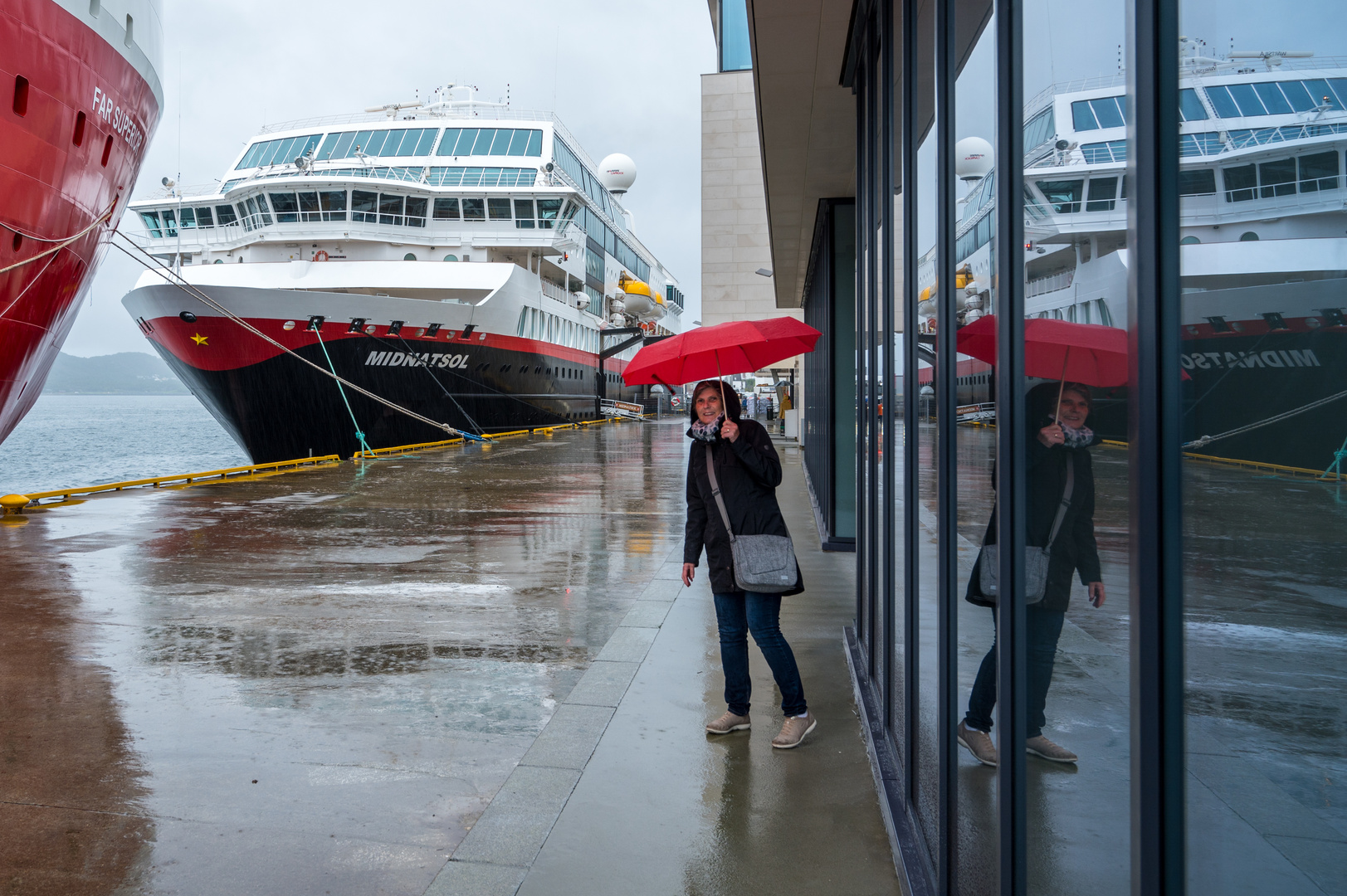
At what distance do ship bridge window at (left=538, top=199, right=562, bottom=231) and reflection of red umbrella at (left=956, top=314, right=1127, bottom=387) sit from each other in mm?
30519

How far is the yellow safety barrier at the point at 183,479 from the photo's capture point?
1203cm

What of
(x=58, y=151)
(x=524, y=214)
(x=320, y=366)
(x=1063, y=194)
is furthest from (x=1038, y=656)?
(x=524, y=214)

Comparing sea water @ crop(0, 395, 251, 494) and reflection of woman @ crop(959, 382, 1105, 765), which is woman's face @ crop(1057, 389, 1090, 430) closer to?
reflection of woman @ crop(959, 382, 1105, 765)

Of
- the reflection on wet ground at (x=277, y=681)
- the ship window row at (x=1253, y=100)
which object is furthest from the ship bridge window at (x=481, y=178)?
the ship window row at (x=1253, y=100)

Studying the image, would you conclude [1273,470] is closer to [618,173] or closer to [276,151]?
[276,151]

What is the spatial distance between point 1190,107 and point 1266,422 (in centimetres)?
40

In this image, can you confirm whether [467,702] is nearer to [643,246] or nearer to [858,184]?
[858,184]

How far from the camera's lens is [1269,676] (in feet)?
2.90

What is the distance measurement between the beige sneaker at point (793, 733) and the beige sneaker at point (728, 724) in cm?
17

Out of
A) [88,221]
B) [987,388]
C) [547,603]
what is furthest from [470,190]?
[987,388]

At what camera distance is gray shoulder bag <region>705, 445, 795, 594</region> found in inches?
153

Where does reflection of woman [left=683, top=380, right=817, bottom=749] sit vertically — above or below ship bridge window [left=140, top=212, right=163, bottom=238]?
below

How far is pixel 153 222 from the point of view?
94.4ft

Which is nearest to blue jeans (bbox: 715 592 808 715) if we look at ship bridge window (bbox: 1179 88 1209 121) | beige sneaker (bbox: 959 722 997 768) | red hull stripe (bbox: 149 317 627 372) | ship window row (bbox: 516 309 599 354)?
beige sneaker (bbox: 959 722 997 768)
